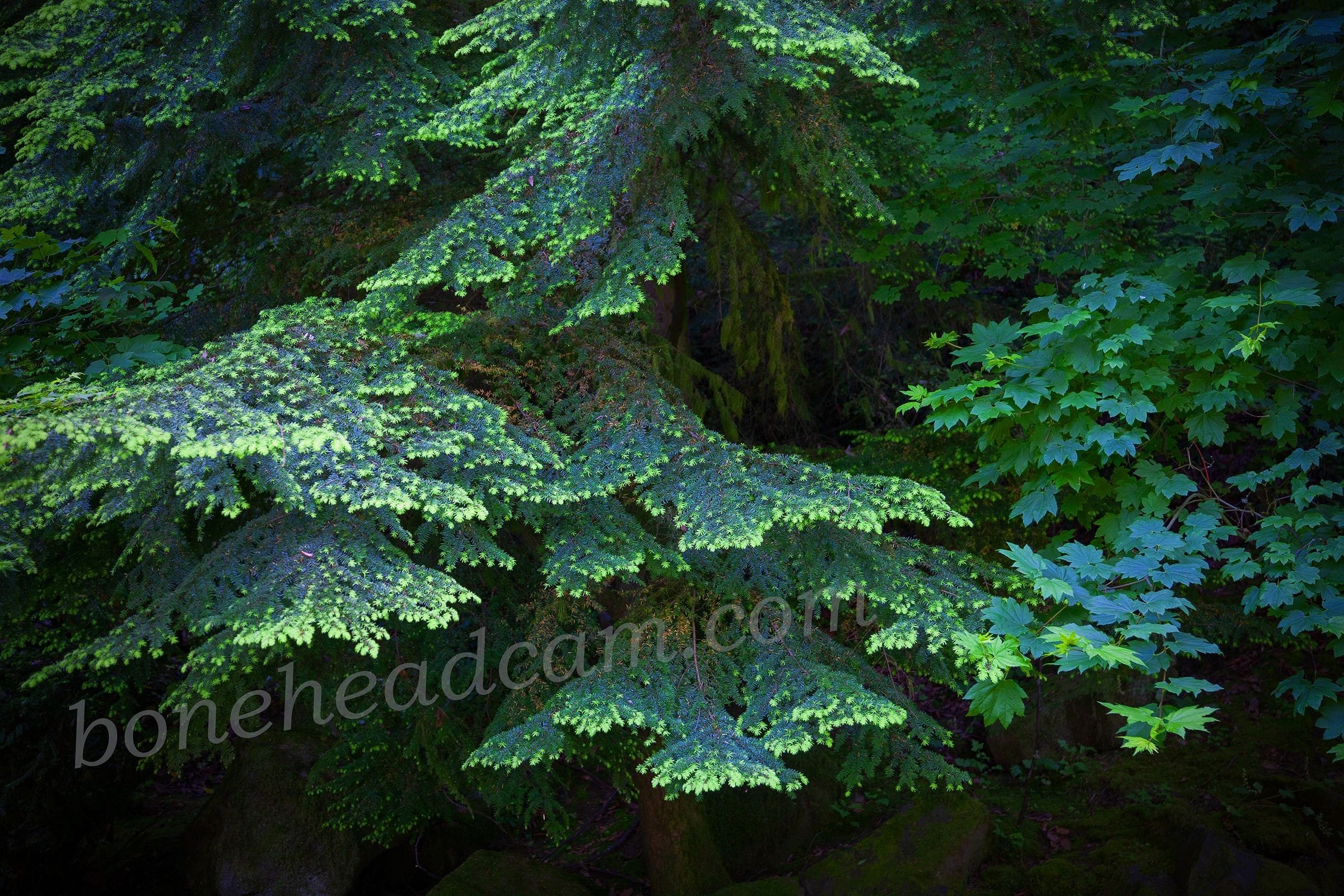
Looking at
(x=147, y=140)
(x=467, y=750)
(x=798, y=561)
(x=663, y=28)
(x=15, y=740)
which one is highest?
(x=663, y=28)

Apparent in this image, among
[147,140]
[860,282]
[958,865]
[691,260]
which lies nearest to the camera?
[147,140]

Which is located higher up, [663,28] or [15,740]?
[663,28]

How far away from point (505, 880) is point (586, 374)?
329cm

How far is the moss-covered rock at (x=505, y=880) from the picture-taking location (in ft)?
18.2

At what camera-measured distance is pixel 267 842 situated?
6.45 m

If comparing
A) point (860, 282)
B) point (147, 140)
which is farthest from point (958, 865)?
point (147, 140)

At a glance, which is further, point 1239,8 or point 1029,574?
point 1239,8

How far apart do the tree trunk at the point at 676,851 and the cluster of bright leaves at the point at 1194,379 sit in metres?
2.90

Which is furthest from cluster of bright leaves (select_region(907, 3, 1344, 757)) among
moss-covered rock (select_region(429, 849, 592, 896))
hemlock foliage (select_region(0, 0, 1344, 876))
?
moss-covered rock (select_region(429, 849, 592, 896))

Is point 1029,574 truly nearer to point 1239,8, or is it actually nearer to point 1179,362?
point 1179,362

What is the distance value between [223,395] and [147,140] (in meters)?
2.61

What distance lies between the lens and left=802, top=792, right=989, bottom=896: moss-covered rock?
572 cm

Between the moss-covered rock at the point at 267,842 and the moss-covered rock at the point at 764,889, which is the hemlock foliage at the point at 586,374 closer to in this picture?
the moss-covered rock at the point at 267,842

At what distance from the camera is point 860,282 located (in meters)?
7.39
